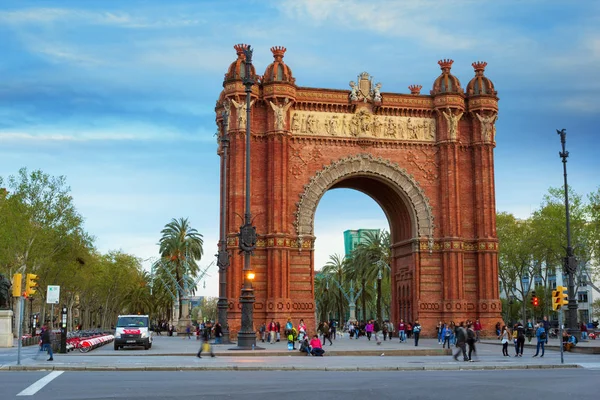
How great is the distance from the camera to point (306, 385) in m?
18.4

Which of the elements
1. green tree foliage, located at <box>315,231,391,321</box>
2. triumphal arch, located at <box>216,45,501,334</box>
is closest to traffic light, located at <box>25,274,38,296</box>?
triumphal arch, located at <box>216,45,501,334</box>

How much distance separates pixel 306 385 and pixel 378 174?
34079mm

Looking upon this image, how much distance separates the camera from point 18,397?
15.7 m

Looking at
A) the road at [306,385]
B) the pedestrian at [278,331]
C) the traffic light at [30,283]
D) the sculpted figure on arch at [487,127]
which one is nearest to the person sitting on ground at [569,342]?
the road at [306,385]

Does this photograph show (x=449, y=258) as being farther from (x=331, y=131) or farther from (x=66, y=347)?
(x=66, y=347)

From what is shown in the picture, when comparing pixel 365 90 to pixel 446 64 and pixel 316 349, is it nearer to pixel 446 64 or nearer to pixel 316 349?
pixel 446 64

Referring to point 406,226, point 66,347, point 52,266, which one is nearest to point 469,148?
point 406,226

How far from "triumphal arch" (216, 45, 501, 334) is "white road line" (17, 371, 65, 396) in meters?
25.8

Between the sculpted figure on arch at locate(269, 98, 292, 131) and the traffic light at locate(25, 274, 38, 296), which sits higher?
the sculpted figure on arch at locate(269, 98, 292, 131)

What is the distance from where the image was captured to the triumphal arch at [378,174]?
159ft

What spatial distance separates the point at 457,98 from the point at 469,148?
12.4ft

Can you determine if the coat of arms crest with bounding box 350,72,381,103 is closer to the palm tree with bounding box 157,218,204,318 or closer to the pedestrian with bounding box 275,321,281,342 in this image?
the pedestrian with bounding box 275,321,281,342

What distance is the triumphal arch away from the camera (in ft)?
159

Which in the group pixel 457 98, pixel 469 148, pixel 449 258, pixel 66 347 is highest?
pixel 457 98
